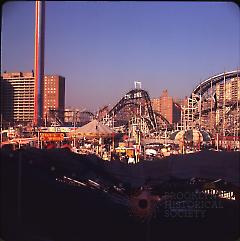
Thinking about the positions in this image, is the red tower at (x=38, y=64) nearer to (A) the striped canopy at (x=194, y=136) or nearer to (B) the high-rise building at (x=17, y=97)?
(B) the high-rise building at (x=17, y=97)

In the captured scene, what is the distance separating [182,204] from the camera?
2518 mm

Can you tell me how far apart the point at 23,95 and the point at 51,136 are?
0.41 metres

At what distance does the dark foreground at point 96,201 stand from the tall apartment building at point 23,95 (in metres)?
0.39

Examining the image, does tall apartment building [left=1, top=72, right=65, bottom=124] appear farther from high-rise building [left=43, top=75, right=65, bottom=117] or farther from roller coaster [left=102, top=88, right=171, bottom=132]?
roller coaster [left=102, top=88, right=171, bottom=132]

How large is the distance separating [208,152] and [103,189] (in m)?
0.89

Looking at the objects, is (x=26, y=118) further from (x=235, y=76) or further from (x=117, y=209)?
(x=235, y=76)

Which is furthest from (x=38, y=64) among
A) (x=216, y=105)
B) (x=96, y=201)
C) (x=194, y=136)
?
(x=216, y=105)

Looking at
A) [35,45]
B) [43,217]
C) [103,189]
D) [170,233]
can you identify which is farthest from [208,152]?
[35,45]

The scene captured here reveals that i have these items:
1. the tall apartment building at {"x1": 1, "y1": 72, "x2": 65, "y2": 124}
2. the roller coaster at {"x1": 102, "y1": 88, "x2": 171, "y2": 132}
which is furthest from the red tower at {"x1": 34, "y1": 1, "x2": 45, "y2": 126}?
the roller coaster at {"x1": 102, "y1": 88, "x2": 171, "y2": 132}

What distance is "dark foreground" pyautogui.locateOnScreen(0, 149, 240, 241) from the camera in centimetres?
242

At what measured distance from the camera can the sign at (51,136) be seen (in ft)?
8.85

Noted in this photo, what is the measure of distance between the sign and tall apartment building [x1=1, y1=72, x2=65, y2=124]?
181 millimetres

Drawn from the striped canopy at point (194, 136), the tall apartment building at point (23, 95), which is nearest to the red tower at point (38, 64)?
the tall apartment building at point (23, 95)

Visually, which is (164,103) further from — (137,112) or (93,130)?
(137,112)
